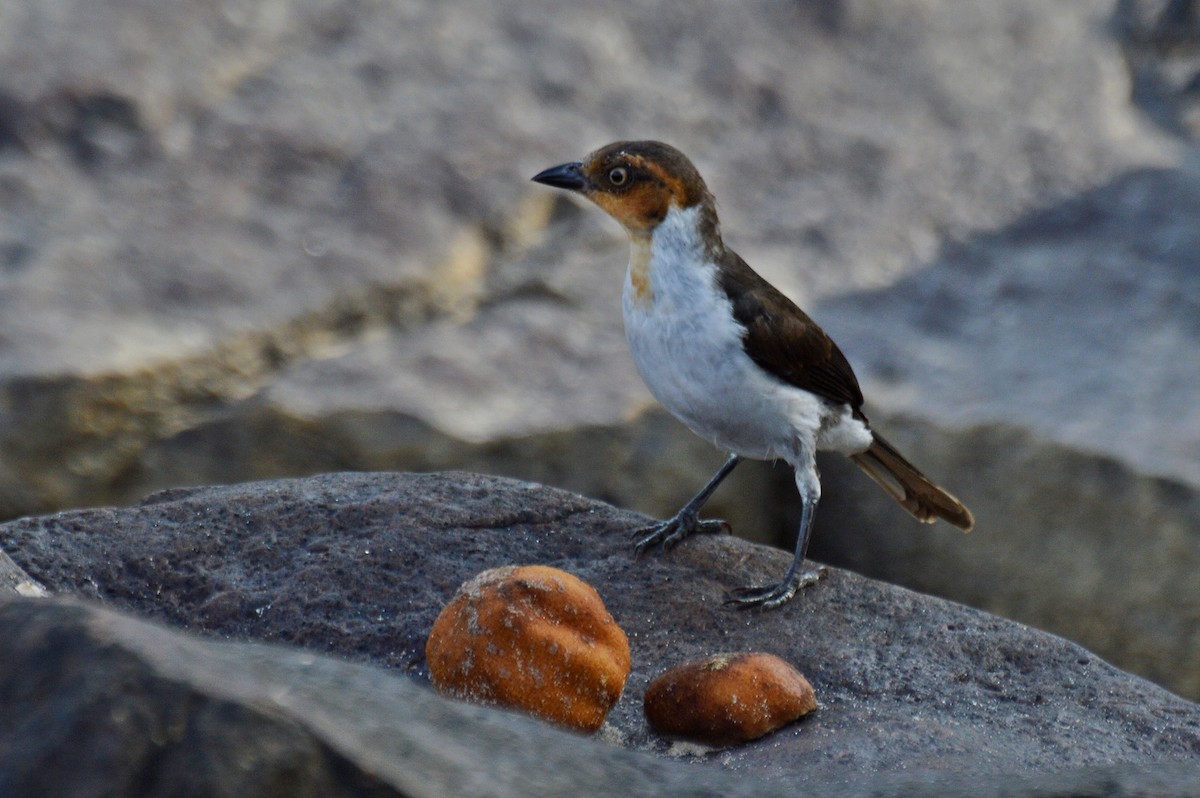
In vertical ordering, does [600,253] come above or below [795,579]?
above

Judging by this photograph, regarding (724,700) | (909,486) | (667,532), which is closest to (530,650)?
(724,700)

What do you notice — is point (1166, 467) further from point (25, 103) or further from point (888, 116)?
point (25, 103)

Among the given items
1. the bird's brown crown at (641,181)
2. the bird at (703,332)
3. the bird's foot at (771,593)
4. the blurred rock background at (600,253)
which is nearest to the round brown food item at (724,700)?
the bird's foot at (771,593)

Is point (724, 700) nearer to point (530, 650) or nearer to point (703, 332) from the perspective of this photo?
point (530, 650)

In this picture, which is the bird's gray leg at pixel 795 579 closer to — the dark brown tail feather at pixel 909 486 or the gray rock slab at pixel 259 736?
the dark brown tail feather at pixel 909 486

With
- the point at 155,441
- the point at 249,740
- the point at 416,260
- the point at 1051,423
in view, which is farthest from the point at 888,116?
the point at 249,740
